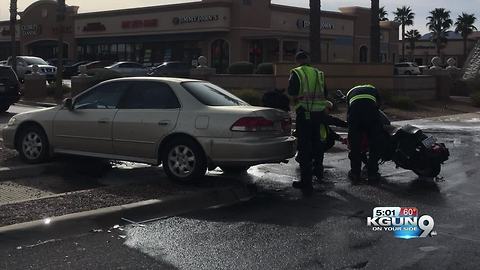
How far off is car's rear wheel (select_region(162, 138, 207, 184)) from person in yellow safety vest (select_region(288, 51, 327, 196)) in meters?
1.33

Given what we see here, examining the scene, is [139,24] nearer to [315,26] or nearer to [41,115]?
[315,26]

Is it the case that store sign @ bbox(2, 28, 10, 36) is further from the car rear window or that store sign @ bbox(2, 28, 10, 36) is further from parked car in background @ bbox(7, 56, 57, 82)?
the car rear window

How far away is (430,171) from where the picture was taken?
9102mm

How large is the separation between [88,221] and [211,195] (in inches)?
69.5

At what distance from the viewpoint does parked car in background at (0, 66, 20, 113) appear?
1864 cm

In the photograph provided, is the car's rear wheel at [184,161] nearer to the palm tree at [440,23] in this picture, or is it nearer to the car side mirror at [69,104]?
→ the car side mirror at [69,104]

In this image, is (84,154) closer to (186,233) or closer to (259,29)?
(186,233)

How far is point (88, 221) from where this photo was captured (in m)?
6.33

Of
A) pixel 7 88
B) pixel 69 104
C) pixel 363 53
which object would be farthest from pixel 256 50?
pixel 69 104

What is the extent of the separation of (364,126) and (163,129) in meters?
2.91

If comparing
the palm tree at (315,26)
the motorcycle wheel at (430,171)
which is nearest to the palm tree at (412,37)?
the palm tree at (315,26)

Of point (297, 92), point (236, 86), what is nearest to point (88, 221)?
point (297, 92)

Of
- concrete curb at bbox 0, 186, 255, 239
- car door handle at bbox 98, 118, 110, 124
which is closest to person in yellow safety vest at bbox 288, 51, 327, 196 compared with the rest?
concrete curb at bbox 0, 186, 255, 239

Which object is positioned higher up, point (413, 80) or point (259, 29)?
point (259, 29)
